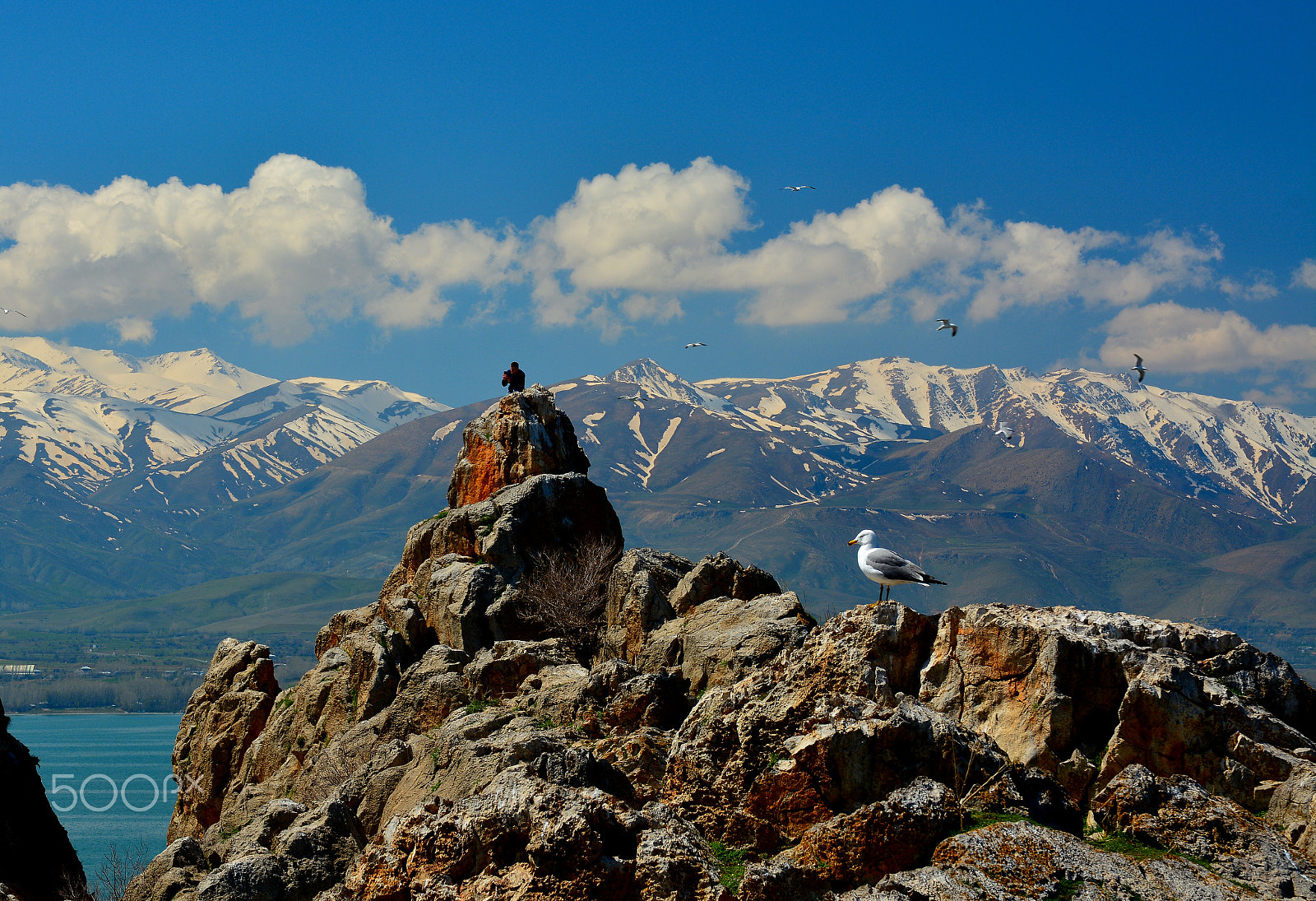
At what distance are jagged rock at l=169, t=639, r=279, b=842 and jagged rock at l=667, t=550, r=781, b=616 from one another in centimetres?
1898

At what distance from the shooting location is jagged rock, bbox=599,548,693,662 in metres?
38.3

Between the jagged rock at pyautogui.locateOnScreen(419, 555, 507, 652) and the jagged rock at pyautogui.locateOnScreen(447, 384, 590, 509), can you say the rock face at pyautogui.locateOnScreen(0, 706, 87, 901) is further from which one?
the jagged rock at pyautogui.locateOnScreen(447, 384, 590, 509)

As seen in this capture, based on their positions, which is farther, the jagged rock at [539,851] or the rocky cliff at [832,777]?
the rocky cliff at [832,777]

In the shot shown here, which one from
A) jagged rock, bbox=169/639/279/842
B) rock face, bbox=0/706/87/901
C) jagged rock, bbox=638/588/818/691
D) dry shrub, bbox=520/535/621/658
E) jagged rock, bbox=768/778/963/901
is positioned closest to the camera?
jagged rock, bbox=768/778/963/901

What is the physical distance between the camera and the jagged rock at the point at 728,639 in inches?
1158

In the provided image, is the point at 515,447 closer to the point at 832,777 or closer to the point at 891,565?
the point at 891,565

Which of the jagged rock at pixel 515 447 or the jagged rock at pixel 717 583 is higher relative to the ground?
the jagged rock at pixel 515 447

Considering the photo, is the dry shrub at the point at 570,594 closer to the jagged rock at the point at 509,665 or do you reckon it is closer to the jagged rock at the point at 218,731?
the jagged rock at the point at 509,665

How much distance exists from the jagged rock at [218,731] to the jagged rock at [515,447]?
1163 cm

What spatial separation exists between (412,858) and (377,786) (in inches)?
384

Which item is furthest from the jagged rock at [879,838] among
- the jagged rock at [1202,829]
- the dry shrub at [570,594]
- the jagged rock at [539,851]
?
the dry shrub at [570,594]

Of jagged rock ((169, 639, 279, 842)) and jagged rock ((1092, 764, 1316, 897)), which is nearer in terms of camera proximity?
A: jagged rock ((1092, 764, 1316, 897))

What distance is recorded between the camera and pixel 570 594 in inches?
1677

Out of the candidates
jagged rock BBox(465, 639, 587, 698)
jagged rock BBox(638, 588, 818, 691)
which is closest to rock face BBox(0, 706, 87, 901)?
jagged rock BBox(465, 639, 587, 698)
